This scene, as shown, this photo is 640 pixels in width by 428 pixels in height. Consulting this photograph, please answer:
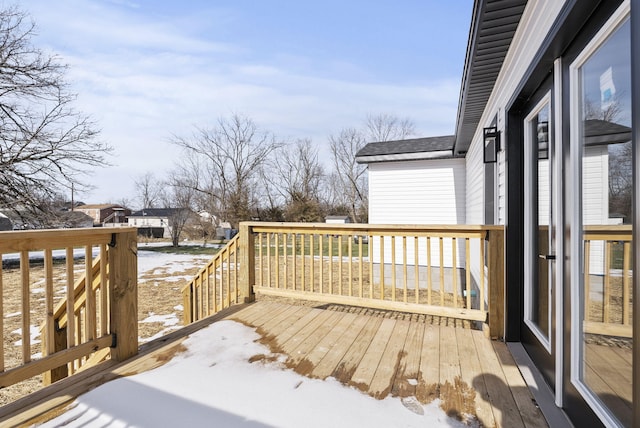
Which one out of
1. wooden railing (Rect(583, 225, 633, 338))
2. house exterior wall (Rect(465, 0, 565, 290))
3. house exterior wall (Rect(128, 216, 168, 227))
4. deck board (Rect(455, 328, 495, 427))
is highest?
house exterior wall (Rect(465, 0, 565, 290))

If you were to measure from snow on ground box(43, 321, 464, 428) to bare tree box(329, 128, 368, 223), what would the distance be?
18.1 m

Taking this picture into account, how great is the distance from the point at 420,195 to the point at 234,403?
7.34m

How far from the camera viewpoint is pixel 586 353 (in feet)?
5.06

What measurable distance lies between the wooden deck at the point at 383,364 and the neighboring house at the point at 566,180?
229 mm

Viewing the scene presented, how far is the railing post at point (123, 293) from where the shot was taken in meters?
2.34

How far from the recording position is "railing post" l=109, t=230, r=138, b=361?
2.34 meters

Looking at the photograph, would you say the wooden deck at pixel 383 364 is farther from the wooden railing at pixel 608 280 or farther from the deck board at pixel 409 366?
the wooden railing at pixel 608 280

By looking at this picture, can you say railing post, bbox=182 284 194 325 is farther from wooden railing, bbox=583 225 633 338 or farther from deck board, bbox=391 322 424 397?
wooden railing, bbox=583 225 633 338

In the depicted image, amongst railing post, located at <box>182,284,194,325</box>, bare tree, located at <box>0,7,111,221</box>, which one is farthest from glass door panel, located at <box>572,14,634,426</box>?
bare tree, located at <box>0,7,111,221</box>

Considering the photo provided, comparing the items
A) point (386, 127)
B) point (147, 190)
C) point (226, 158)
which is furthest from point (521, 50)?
point (147, 190)

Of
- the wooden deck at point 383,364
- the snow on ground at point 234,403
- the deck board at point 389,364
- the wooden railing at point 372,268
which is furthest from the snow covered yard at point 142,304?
the deck board at point 389,364

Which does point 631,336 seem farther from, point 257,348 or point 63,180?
point 63,180

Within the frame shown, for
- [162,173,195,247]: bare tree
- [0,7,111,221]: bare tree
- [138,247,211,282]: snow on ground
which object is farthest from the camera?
[162,173,195,247]: bare tree

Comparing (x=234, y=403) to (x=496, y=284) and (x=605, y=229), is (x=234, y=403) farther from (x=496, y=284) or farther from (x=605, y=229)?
(x=496, y=284)
